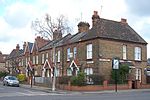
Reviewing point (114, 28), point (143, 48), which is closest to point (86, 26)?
point (114, 28)

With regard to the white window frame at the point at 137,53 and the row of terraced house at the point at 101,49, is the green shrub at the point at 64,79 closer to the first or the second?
the row of terraced house at the point at 101,49

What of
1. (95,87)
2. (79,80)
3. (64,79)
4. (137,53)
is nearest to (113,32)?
(137,53)

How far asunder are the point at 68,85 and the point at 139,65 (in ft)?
48.5

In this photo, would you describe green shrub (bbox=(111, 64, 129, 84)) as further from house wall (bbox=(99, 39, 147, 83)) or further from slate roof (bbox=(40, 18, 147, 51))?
slate roof (bbox=(40, 18, 147, 51))

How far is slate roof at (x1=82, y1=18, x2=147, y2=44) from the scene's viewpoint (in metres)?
48.0

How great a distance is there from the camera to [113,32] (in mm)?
49594

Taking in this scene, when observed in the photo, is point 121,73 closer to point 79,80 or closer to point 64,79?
point 79,80

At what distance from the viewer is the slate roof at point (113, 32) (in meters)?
48.0

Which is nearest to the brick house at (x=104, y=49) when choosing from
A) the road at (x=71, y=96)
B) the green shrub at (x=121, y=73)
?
the green shrub at (x=121, y=73)

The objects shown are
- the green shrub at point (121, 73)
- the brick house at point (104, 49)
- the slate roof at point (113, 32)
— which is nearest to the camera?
the green shrub at point (121, 73)

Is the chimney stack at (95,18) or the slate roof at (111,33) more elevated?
the chimney stack at (95,18)

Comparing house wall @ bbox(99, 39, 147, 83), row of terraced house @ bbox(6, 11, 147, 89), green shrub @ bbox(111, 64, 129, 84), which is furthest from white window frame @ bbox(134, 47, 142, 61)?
green shrub @ bbox(111, 64, 129, 84)

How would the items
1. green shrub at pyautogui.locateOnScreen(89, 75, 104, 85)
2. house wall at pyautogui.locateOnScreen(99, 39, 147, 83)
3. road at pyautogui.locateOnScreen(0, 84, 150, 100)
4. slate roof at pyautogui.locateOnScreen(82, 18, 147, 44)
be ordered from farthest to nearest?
slate roof at pyautogui.locateOnScreen(82, 18, 147, 44), house wall at pyautogui.locateOnScreen(99, 39, 147, 83), green shrub at pyautogui.locateOnScreen(89, 75, 104, 85), road at pyautogui.locateOnScreen(0, 84, 150, 100)

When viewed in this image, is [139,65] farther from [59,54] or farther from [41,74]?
[41,74]
